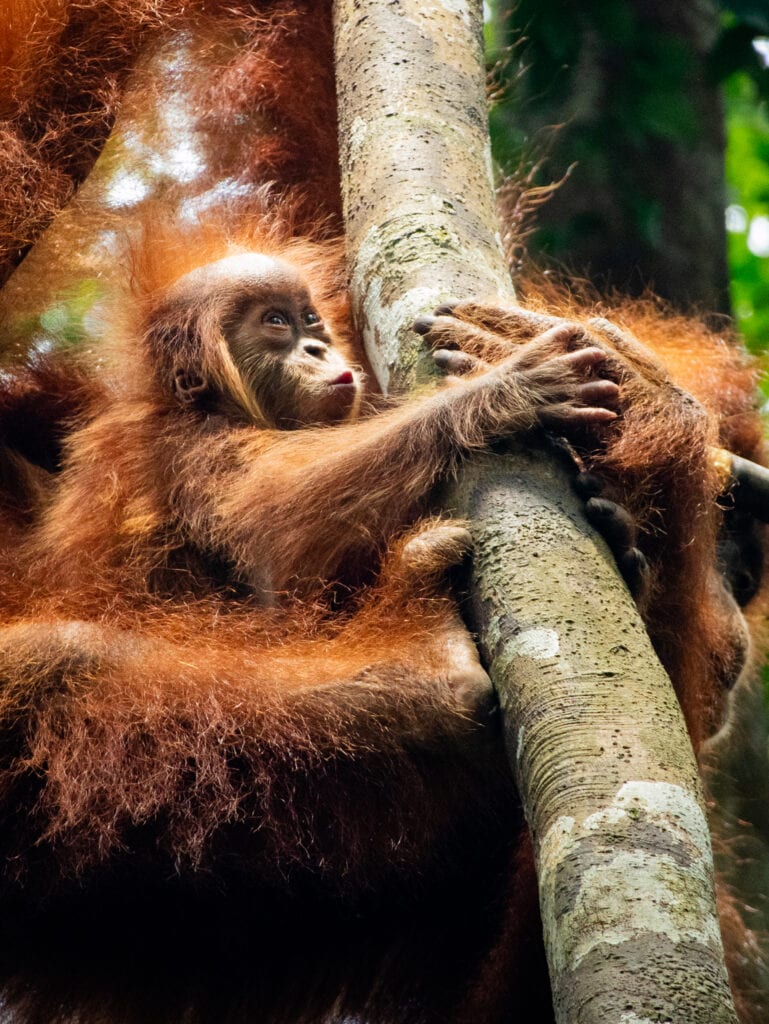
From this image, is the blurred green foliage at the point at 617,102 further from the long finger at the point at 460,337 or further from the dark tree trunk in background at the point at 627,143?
the long finger at the point at 460,337

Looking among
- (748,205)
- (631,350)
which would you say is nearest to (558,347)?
(631,350)

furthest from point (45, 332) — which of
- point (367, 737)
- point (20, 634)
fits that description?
point (367, 737)

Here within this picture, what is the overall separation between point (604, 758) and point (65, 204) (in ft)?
8.16

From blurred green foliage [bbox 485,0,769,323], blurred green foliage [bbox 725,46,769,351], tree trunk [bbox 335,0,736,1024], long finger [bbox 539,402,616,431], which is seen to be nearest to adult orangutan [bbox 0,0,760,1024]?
long finger [bbox 539,402,616,431]

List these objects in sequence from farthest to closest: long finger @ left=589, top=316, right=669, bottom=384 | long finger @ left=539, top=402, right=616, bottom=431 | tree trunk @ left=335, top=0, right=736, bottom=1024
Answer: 1. long finger @ left=589, top=316, right=669, bottom=384
2. long finger @ left=539, top=402, right=616, bottom=431
3. tree trunk @ left=335, top=0, right=736, bottom=1024

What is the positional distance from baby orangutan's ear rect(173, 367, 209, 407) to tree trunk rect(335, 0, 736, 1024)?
654mm

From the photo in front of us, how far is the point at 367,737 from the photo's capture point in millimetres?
2307

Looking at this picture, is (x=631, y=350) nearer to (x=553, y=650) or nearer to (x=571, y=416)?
(x=571, y=416)

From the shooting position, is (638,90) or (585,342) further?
(638,90)

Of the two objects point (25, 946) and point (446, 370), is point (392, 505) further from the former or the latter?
point (25, 946)

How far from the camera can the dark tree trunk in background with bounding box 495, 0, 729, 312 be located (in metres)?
4.94

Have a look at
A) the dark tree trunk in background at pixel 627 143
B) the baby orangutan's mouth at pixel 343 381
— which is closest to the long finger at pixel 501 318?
the baby orangutan's mouth at pixel 343 381

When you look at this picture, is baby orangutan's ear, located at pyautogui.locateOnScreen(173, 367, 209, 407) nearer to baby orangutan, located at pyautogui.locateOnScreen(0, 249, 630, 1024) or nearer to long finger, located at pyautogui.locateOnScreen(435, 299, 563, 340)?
baby orangutan, located at pyautogui.locateOnScreen(0, 249, 630, 1024)

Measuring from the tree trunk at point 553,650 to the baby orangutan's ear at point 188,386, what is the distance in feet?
2.14
